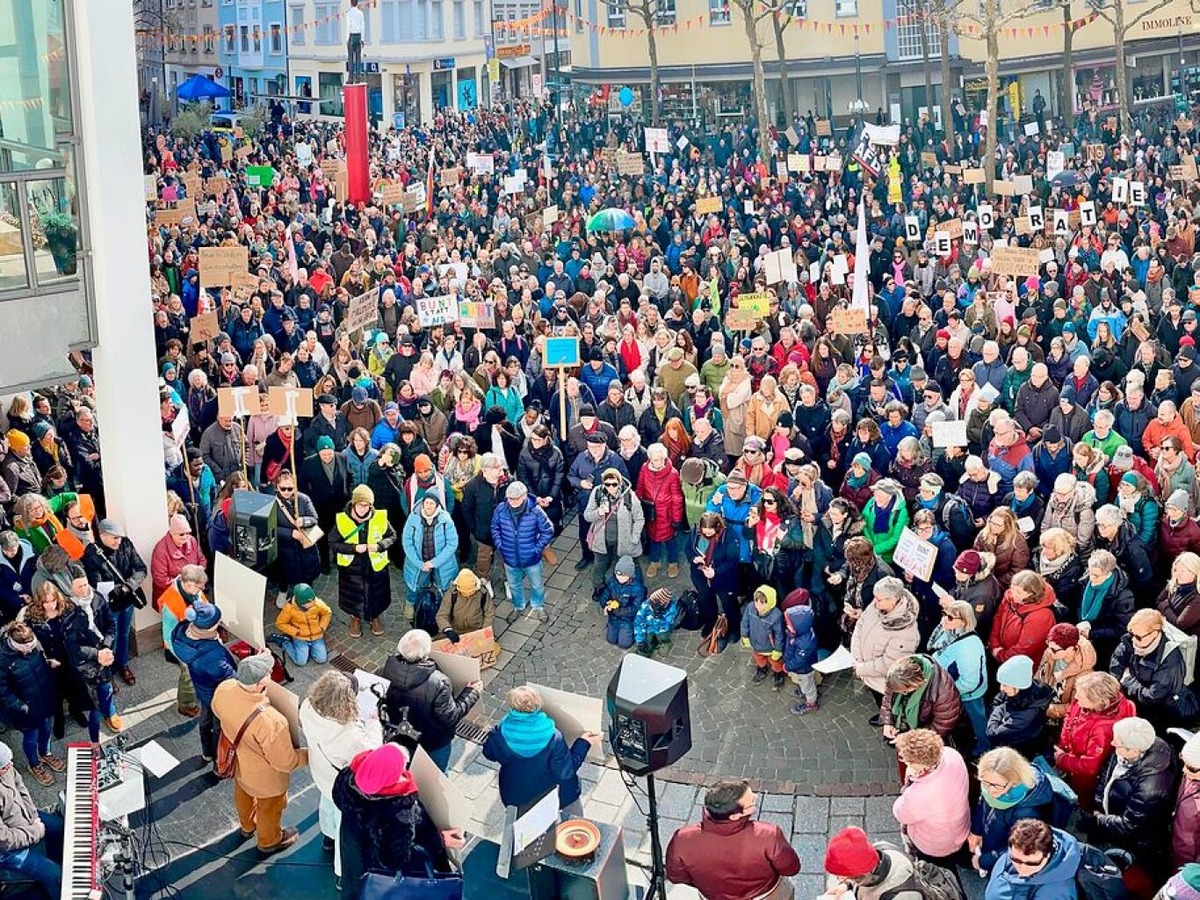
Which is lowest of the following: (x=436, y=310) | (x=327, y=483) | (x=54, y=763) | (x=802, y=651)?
(x=54, y=763)

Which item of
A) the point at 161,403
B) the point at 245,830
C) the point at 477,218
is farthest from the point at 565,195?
the point at 245,830

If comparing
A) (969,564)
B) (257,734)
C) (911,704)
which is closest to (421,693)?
(257,734)

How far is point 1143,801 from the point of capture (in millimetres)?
8320

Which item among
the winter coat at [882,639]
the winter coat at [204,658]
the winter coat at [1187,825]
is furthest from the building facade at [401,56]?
the winter coat at [1187,825]

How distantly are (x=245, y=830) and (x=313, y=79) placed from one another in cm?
6071

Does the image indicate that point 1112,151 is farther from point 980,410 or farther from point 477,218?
point 980,410

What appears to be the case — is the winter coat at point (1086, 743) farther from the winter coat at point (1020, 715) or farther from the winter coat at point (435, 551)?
the winter coat at point (435, 551)

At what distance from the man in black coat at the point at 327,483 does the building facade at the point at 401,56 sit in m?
51.4

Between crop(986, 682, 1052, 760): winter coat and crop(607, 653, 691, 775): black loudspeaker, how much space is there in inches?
82.0

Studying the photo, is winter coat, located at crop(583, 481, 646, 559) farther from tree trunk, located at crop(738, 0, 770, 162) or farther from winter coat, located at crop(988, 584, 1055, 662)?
tree trunk, located at crop(738, 0, 770, 162)

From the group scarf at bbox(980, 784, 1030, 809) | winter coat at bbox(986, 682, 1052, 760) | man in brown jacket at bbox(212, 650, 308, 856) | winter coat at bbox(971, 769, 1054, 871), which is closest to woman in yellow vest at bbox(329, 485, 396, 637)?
man in brown jacket at bbox(212, 650, 308, 856)

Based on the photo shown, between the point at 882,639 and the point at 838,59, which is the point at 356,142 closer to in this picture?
the point at 882,639

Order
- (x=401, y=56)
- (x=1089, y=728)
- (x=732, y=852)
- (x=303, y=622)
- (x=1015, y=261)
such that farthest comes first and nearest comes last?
(x=401, y=56) < (x=1015, y=261) < (x=303, y=622) < (x=1089, y=728) < (x=732, y=852)

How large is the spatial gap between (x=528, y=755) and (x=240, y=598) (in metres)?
3.21
